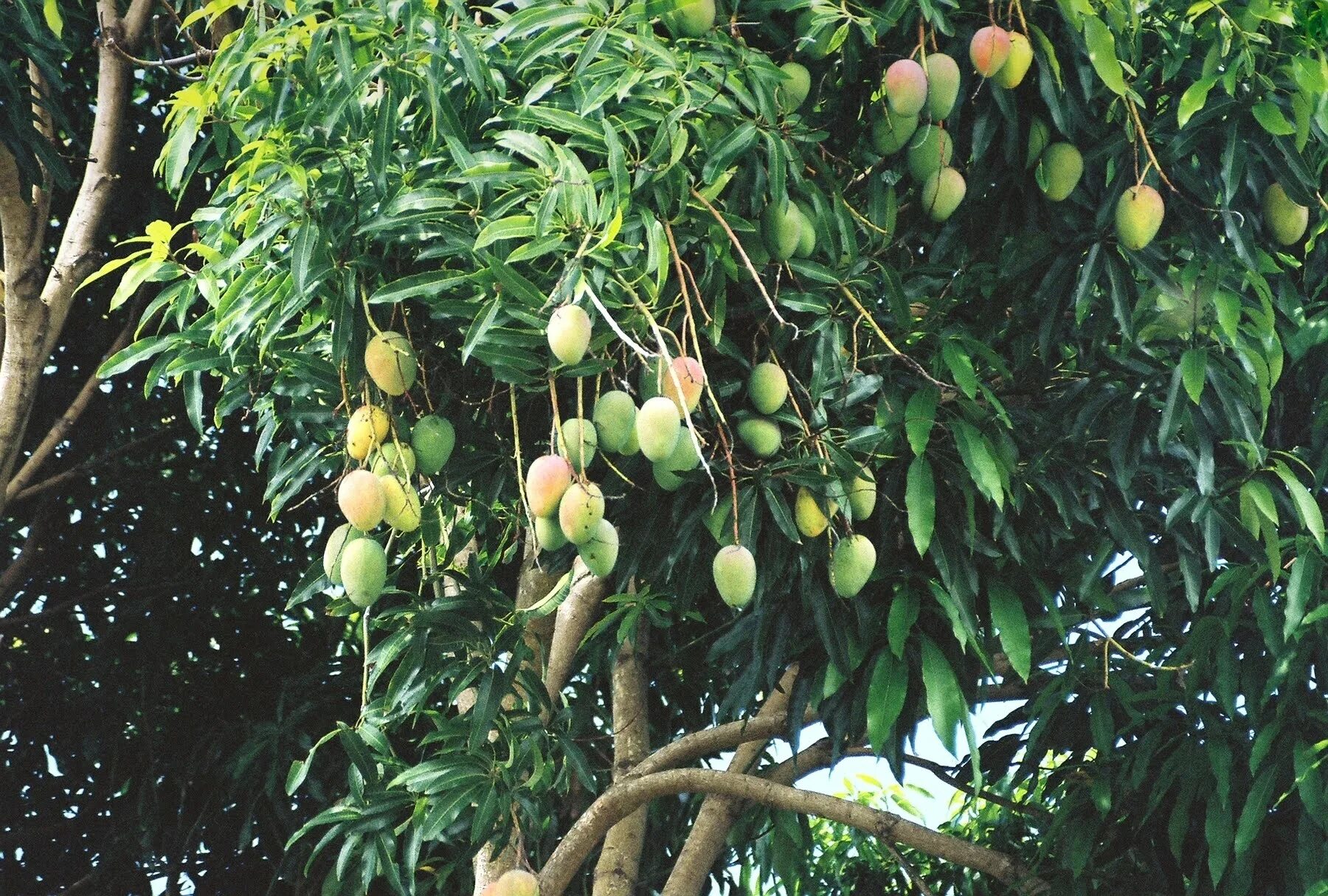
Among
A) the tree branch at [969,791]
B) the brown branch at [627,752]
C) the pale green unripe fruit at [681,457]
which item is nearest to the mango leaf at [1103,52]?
the pale green unripe fruit at [681,457]

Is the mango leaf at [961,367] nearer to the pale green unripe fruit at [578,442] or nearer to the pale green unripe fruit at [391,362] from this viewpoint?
the pale green unripe fruit at [578,442]

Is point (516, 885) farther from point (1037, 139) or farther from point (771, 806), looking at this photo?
point (1037, 139)

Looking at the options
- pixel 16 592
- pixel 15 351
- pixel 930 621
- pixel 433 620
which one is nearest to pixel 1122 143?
pixel 930 621

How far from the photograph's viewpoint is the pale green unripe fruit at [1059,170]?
87.9 inches

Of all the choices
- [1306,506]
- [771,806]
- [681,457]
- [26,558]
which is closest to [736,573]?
[681,457]

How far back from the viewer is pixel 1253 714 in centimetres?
241

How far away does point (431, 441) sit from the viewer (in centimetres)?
204

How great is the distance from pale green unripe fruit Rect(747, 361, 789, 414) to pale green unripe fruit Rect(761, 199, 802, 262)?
15cm

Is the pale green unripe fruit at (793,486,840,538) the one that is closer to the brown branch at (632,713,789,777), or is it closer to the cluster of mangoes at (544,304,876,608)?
the cluster of mangoes at (544,304,876,608)

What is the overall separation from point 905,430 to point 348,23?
876 mm

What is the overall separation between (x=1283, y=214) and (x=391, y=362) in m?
1.26

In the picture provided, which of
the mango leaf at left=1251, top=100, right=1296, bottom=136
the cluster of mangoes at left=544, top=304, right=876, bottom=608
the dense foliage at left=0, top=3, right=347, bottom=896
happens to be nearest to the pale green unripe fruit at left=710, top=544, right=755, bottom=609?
the cluster of mangoes at left=544, top=304, right=876, bottom=608

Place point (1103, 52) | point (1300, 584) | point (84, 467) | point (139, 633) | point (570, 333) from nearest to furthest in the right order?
point (570, 333)
point (1103, 52)
point (1300, 584)
point (84, 467)
point (139, 633)

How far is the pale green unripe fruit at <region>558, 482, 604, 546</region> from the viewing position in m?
1.77
